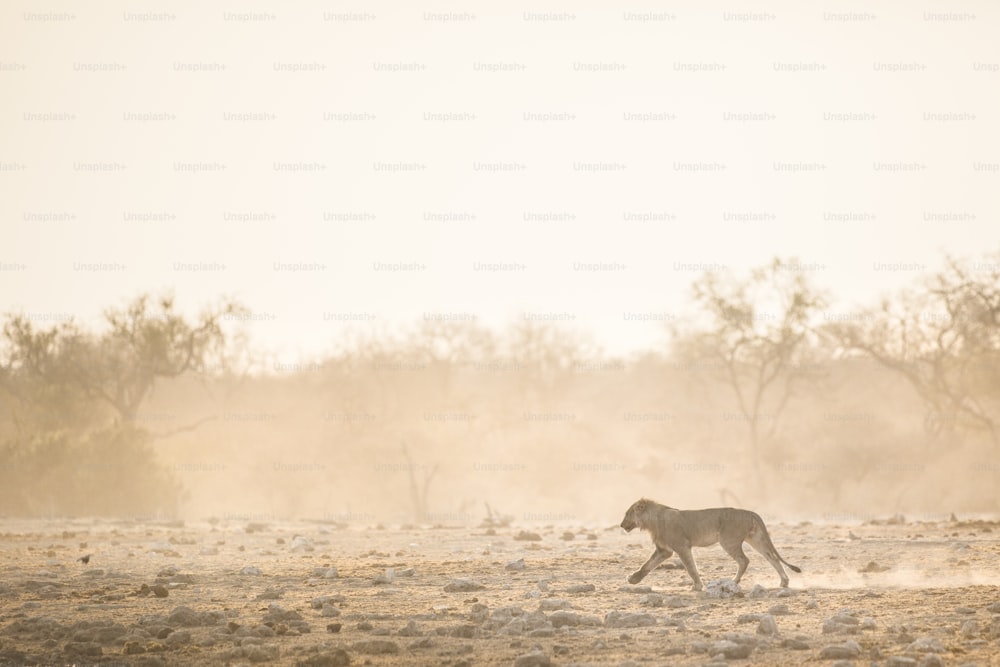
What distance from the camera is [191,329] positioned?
189 ft

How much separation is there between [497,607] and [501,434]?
51.8m

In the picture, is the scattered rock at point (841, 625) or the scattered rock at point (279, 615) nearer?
the scattered rock at point (841, 625)

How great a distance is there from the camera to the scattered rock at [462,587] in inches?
750

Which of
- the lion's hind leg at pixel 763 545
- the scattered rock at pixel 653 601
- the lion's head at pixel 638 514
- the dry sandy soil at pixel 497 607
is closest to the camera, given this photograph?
the dry sandy soil at pixel 497 607

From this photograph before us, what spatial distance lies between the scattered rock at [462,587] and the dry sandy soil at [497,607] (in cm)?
3

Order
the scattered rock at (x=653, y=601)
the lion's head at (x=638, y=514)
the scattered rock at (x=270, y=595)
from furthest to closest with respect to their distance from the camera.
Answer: the lion's head at (x=638, y=514) → the scattered rock at (x=270, y=595) → the scattered rock at (x=653, y=601)

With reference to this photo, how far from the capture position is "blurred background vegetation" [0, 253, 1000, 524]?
Answer: 53.4 metres

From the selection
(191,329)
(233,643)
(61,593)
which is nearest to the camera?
(233,643)

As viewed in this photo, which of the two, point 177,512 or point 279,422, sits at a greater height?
point 279,422

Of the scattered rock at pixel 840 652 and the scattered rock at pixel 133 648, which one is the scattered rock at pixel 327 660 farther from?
the scattered rock at pixel 840 652

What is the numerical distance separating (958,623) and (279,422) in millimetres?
55099

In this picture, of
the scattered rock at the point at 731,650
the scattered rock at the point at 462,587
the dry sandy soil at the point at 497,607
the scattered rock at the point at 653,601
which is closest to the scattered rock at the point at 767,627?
the dry sandy soil at the point at 497,607

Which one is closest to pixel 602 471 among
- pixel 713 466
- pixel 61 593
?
pixel 713 466

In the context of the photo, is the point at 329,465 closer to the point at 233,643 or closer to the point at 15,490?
the point at 15,490
